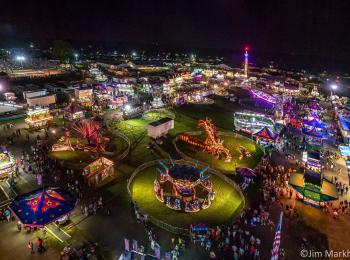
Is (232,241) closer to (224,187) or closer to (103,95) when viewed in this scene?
(224,187)

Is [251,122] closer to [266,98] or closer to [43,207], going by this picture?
[266,98]

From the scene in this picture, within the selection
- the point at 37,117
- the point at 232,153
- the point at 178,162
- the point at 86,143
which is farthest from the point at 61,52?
the point at 232,153

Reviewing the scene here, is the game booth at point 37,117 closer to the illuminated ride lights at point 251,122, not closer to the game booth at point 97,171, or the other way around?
the game booth at point 97,171

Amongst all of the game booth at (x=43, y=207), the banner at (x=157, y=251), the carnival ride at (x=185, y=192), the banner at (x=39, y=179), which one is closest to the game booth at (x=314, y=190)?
the carnival ride at (x=185, y=192)

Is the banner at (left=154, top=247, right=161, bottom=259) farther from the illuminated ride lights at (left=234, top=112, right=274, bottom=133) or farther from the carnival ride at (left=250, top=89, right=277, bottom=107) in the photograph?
the carnival ride at (left=250, top=89, right=277, bottom=107)

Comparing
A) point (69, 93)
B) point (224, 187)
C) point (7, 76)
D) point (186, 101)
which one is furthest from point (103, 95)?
point (224, 187)

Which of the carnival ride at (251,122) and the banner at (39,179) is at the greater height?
the banner at (39,179)
